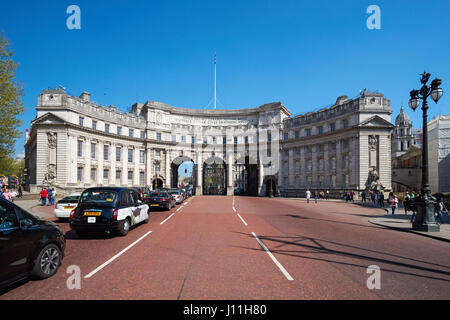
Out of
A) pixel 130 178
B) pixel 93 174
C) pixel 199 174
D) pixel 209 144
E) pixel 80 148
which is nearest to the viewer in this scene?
pixel 80 148

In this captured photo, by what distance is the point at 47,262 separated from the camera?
5.40 meters

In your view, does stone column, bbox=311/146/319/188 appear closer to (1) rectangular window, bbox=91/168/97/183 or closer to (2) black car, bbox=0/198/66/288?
(1) rectangular window, bbox=91/168/97/183

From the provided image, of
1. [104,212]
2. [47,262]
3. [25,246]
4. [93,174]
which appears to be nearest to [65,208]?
[104,212]

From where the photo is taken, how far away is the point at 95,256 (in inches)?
271

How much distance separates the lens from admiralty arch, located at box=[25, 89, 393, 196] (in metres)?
39.2

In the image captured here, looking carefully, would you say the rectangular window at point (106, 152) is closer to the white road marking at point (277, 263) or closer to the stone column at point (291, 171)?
the stone column at point (291, 171)

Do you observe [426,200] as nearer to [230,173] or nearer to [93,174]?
[230,173]

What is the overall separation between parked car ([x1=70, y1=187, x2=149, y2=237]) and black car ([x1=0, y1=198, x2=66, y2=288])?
3.17 meters

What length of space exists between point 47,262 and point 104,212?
3.74 metres

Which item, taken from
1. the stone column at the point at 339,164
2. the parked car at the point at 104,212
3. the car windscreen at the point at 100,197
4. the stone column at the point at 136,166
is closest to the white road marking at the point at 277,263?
the parked car at the point at 104,212

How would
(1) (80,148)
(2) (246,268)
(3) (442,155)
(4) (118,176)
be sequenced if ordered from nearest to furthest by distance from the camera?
(2) (246,268) < (1) (80,148) < (3) (442,155) < (4) (118,176)
